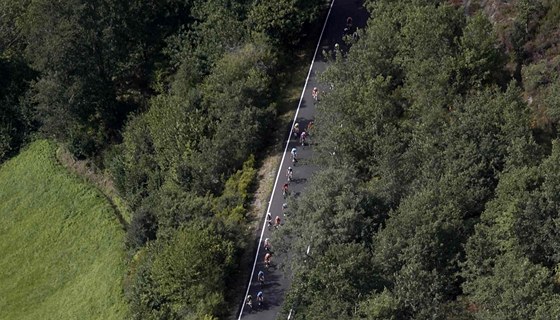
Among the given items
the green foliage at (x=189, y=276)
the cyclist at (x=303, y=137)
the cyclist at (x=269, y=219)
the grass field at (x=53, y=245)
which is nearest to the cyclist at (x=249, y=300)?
the green foliage at (x=189, y=276)

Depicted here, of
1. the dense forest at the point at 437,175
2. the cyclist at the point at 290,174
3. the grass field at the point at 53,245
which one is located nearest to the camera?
the dense forest at the point at 437,175

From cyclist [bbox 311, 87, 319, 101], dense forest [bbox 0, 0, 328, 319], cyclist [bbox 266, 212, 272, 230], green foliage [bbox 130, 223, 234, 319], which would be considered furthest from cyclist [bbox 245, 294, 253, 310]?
cyclist [bbox 311, 87, 319, 101]

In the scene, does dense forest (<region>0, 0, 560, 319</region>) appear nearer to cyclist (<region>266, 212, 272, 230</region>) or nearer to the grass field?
cyclist (<region>266, 212, 272, 230</region>)

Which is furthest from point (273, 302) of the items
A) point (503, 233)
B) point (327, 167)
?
point (503, 233)

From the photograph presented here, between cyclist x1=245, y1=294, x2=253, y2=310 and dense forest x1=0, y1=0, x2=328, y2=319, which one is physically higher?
dense forest x1=0, y1=0, x2=328, y2=319

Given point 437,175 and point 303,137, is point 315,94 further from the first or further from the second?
point 437,175

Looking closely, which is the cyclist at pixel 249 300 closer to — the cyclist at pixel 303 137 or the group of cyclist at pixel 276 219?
the group of cyclist at pixel 276 219

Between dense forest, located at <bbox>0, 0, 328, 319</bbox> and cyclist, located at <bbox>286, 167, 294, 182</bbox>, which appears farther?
cyclist, located at <bbox>286, 167, 294, 182</bbox>
